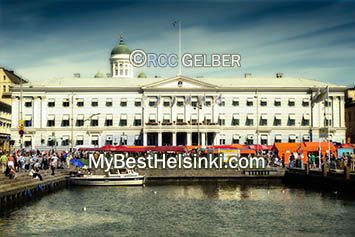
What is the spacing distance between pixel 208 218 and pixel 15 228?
13.2 metres

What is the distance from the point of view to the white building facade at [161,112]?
115 metres

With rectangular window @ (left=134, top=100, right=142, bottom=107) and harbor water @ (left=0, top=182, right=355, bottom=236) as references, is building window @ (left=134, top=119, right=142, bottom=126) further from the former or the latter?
harbor water @ (left=0, top=182, right=355, bottom=236)

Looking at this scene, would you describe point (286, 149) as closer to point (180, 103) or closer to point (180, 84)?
point (180, 84)

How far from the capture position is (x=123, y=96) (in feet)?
380

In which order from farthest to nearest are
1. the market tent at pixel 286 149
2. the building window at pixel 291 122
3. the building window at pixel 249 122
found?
the building window at pixel 291 122
the building window at pixel 249 122
the market tent at pixel 286 149

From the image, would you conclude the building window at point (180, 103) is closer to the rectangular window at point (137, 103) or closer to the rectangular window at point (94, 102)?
the rectangular window at point (137, 103)

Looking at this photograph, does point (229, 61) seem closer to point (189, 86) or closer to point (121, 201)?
point (121, 201)

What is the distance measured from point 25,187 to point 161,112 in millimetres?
69639

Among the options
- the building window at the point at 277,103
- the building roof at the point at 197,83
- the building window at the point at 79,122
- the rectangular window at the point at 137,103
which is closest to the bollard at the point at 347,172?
the building roof at the point at 197,83

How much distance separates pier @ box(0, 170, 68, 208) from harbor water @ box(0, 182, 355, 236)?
1.20 meters

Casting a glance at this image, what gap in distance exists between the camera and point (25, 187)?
157 ft

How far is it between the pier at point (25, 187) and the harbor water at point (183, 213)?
1204 millimetres

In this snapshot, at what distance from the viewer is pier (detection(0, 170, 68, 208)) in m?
43.6

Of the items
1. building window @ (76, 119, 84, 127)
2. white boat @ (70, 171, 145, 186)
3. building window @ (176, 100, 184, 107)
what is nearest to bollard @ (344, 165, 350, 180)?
white boat @ (70, 171, 145, 186)
